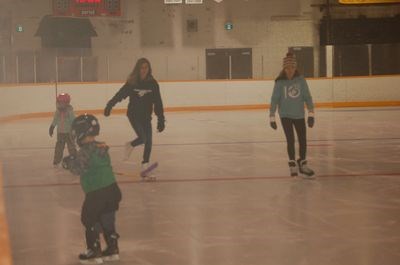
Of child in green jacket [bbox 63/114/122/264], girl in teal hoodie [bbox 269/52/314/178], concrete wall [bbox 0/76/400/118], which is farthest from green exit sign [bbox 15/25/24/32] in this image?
child in green jacket [bbox 63/114/122/264]

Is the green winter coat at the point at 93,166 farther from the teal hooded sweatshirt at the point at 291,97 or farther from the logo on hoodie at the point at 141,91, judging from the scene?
the teal hooded sweatshirt at the point at 291,97

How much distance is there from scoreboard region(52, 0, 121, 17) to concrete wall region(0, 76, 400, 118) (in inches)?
82.6

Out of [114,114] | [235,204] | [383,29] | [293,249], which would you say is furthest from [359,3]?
[293,249]

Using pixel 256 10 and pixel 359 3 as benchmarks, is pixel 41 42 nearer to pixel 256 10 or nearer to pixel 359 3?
pixel 256 10

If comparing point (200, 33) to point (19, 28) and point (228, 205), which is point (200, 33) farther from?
point (228, 205)

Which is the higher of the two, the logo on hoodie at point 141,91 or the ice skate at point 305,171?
the logo on hoodie at point 141,91

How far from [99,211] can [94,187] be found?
0.51 feet

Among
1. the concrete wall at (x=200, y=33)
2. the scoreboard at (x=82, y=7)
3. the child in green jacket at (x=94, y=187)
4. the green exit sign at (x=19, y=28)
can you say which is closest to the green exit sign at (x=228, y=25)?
the concrete wall at (x=200, y=33)

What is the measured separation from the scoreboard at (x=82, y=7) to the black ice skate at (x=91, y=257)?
17477 millimetres

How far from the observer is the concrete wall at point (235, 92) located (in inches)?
890

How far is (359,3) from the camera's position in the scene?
25516 mm

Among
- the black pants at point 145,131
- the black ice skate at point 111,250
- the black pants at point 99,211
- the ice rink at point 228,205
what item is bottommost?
the ice rink at point 228,205

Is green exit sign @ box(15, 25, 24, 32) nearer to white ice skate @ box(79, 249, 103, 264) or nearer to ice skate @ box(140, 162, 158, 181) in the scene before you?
ice skate @ box(140, 162, 158, 181)

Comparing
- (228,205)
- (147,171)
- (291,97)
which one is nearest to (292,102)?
(291,97)
